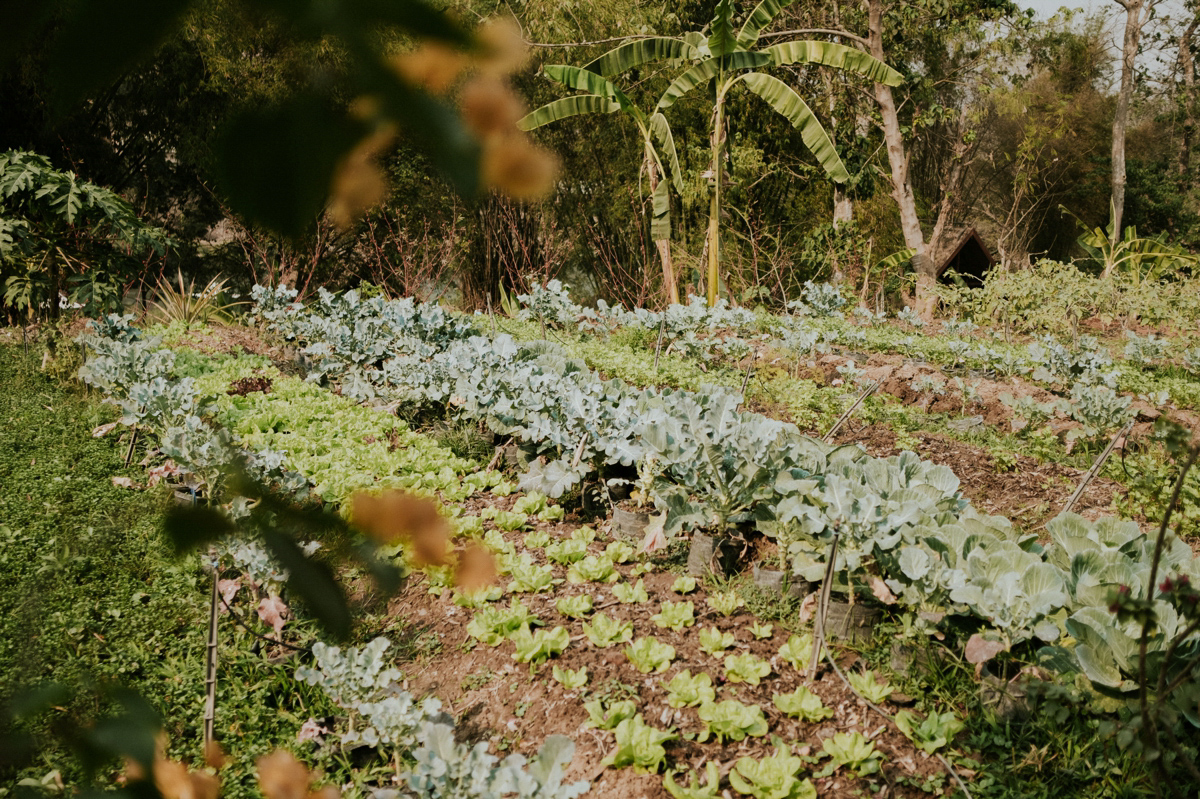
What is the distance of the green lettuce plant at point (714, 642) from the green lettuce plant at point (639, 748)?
1.61 feet

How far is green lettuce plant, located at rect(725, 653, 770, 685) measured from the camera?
93.1 inches

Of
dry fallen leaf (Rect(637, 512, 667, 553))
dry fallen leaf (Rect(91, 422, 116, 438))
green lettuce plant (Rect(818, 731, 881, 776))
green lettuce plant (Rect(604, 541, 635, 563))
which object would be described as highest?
dry fallen leaf (Rect(91, 422, 116, 438))

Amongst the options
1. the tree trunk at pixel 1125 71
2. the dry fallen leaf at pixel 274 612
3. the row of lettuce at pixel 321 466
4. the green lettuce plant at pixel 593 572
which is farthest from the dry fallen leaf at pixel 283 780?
the tree trunk at pixel 1125 71

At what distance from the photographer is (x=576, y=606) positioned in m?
2.78

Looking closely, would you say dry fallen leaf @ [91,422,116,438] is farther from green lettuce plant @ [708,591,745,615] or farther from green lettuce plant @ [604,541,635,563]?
green lettuce plant @ [708,591,745,615]

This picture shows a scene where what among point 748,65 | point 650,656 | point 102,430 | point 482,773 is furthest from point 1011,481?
point 748,65

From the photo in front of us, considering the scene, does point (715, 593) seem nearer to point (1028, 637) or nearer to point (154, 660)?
point (1028, 637)

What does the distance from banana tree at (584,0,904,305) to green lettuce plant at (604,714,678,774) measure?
26.0 ft

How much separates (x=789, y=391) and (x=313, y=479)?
3609 mm

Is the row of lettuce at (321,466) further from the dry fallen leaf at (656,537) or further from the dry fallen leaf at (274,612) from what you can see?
the dry fallen leaf at (656,537)

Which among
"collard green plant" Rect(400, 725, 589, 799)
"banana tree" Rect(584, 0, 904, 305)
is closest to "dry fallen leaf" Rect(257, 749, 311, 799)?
"collard green plant" Rect(400, 725, 589, 799)

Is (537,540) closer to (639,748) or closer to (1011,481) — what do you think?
(639,748)

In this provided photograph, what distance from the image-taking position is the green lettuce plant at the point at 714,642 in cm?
252

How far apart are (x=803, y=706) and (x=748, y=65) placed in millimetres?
8904
